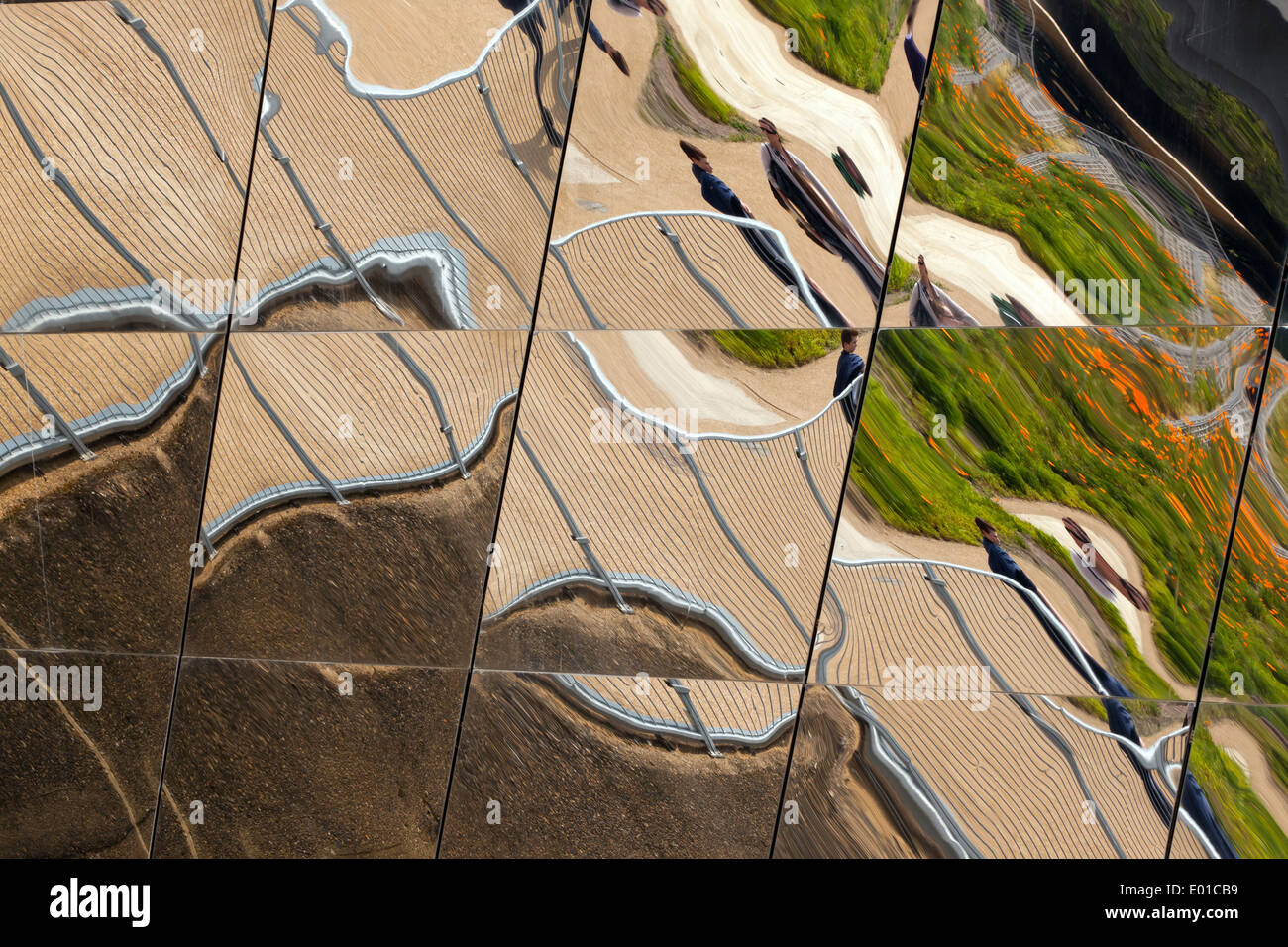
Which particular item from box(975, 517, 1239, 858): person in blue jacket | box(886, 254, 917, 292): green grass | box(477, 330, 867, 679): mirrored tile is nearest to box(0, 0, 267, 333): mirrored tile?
box(477, 330, 867, 679): mirrored tile

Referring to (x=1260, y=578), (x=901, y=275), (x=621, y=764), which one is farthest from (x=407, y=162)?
(x=1260, y=578)

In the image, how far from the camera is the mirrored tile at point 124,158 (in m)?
5.10

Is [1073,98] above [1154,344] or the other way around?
above

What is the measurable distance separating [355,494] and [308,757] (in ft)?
6.01

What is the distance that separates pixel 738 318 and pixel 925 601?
2.27 metres

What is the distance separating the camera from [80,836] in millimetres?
5426

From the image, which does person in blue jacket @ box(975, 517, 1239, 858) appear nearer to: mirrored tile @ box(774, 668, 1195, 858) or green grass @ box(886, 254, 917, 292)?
mirrored tile @ box(774, 668, 1195, 858)

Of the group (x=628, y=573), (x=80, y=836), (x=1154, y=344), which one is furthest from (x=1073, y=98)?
(x=80, y=836)

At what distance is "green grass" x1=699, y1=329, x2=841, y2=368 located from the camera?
5.15m

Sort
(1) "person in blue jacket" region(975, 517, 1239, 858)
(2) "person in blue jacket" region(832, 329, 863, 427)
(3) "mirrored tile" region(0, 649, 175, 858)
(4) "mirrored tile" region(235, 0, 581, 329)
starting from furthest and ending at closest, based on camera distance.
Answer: (3) "mirrored tile" region(0, 649, 175, 858)
(1) "person in blue jacket" region(975, 517, 1239, 858)
(2) "person in blue jacket" region(832, 329, 863, 427)
(4) "mirrored tile" region(235, 0, 581, 329)

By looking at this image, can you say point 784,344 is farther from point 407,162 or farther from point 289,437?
point 289,437

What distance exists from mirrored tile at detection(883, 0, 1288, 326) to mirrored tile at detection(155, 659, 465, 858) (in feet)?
13.7
